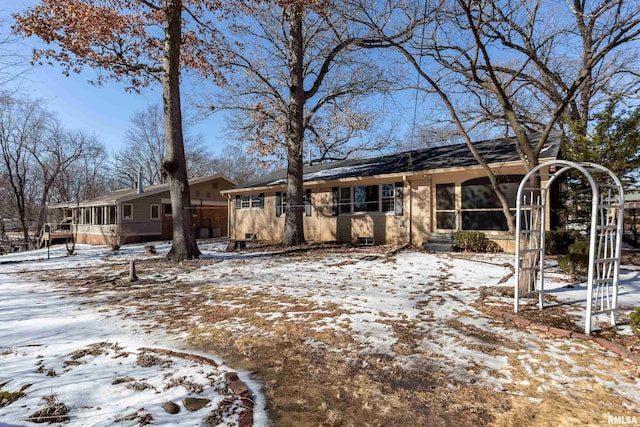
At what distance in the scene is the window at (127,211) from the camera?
18.8 metres

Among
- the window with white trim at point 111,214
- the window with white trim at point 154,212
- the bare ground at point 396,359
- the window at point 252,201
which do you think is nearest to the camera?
the bare ground at point 396,359

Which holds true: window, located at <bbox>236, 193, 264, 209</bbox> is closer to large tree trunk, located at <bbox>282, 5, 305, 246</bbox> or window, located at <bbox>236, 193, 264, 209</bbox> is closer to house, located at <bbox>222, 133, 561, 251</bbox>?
house, located at <bbox>222, 133, 561, 251</bbox>

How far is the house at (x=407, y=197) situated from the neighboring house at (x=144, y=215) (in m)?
6.80

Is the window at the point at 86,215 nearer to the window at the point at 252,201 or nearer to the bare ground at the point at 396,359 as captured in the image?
the window at the point at 252,201

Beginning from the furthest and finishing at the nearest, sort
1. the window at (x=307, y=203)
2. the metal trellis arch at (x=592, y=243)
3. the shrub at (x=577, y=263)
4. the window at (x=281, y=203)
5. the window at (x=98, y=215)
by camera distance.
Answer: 1. the window at (x=98, y=215)
2. the window at (x=281, y=203)
3. the window at (x=307, y=203)
4. the shrub at (x=577, y=263)
5. the metal trellis arch at (x=592, y=243)

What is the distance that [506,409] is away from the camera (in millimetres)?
2311

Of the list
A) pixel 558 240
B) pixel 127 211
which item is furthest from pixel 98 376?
pixel 127 211

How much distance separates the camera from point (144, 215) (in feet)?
64.4

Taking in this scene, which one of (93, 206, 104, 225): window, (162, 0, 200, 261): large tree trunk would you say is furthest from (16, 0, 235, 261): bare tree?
(93, 206, 104, 225): window

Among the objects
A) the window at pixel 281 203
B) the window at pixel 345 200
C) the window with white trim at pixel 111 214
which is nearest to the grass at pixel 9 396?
the window at pixel 345 200

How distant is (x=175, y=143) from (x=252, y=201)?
7.97 m

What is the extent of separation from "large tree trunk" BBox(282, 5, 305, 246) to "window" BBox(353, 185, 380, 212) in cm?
257

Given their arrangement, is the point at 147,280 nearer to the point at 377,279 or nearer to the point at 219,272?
the point at 219,272

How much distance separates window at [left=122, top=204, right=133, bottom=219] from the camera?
18.8m
